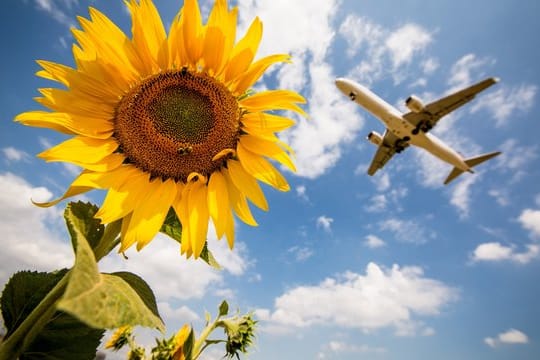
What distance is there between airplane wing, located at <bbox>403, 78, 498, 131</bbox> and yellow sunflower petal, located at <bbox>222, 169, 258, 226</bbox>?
2777 centimetres

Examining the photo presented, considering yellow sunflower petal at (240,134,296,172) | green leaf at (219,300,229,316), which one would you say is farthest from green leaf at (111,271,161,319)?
green leaf at (219,300,229,316)

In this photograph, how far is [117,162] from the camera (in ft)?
7.22

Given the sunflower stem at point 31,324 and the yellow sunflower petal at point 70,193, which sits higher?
the yellow sunflower petal at point 70,193

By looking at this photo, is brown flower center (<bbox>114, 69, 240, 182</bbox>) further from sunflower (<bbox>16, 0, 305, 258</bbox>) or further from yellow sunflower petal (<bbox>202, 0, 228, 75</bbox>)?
yellow sunflower petal (<bbox>202, 0, 228, 75</bbox>)

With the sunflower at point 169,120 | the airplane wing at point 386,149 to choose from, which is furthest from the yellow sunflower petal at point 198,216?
the airplane wing at point 386,149

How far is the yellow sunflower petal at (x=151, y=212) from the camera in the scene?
191 centimetres

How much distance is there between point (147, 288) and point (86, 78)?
1.12 metres

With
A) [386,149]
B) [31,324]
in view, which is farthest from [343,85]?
[31,324]

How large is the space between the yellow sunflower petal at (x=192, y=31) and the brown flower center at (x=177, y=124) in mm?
113

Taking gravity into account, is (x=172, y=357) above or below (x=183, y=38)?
below

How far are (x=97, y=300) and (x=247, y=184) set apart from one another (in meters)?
1.08

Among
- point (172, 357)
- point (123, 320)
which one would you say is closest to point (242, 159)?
point (123, 320)

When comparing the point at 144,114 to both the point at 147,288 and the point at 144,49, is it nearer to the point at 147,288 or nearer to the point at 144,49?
the point at 144,49

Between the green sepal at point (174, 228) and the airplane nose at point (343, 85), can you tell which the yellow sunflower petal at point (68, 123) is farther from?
the airplane nose at point (343, 85)
